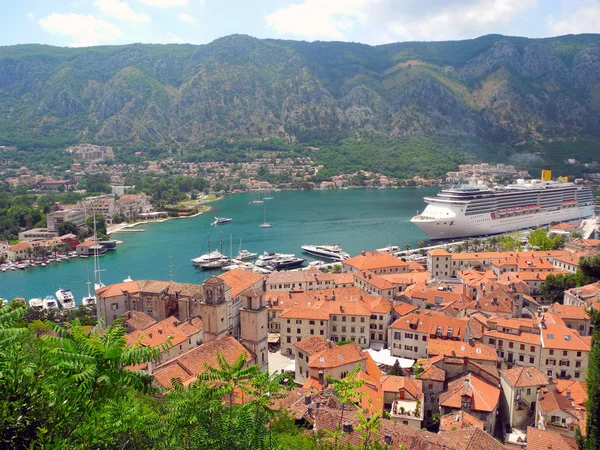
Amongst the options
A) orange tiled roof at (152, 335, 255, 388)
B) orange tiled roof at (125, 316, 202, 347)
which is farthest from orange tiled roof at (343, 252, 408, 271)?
orange tiled roof at (152, 335, 255, 388)

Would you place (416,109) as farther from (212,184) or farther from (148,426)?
(148,426)

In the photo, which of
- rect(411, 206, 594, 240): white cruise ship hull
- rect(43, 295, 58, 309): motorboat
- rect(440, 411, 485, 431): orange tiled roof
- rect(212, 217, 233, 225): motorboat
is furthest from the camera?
rect(212, 217, 233, 225): motorboat

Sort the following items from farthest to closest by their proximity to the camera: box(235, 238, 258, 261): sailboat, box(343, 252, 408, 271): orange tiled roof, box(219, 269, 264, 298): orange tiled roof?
1. box(235, 238, 258, 261): sailboat
2. box(343, 252, 408, 271): orange tiled roof
3. box(219, 269, 264, 298): orange tiled roof

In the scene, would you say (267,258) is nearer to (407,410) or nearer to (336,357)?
(336,357)

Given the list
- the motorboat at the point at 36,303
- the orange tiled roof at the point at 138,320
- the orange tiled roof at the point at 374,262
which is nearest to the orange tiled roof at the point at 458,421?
the orange tiled roof at the point at 138,320

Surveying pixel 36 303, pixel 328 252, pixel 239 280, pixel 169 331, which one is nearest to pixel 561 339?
pixel 239 280

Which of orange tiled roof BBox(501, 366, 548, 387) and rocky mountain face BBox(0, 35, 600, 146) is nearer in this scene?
orange tiled roof BBox(501, 366, 548, 387)

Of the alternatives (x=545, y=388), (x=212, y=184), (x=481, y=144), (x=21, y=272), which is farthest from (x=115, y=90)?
(x=545, y=388)

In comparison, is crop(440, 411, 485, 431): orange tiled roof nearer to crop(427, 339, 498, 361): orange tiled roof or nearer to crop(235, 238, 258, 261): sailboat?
crop(427, 339, 498, 361): orange tiled roof
